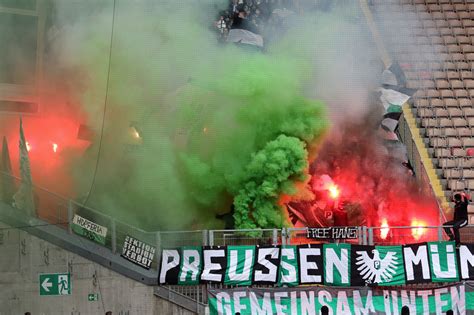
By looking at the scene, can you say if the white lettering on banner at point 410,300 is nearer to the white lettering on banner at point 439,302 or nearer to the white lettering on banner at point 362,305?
the white lettering on banner at point 439,302

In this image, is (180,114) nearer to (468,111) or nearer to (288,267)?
(288,267)

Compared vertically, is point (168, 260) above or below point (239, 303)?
above

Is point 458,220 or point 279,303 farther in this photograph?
point 279,303

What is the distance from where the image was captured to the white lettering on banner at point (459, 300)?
54.9 feet

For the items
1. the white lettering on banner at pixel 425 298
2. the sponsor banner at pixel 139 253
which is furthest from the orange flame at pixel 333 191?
the sponsor banner at pixel 139 253

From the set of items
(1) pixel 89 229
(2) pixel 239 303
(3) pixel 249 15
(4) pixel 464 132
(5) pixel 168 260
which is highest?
(3) pixel 249 15

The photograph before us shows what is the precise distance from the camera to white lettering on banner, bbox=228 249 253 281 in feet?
56.5

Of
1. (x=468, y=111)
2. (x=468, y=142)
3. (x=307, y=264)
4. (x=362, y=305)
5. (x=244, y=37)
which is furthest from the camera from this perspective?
(x=468, y=111)

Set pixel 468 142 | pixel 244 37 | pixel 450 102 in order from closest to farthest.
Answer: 1. pixel 244 37
2. pixel 468 142
3. pixel 450 102

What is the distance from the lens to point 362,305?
1702 centimetres

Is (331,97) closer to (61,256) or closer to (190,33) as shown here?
(190,33)

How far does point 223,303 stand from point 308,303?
147cm

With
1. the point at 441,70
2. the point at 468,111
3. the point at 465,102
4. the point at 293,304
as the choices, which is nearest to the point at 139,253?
the point at 293,304

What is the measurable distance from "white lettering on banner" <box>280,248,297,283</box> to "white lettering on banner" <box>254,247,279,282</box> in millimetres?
123
